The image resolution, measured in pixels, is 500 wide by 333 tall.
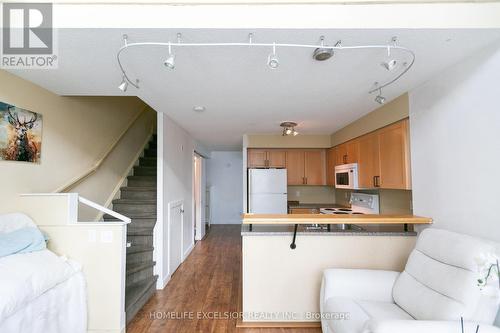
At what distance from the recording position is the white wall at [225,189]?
7691 mm

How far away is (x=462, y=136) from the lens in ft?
6.46

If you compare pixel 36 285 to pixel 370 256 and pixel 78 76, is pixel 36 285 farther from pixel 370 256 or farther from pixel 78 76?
pixel 370 256

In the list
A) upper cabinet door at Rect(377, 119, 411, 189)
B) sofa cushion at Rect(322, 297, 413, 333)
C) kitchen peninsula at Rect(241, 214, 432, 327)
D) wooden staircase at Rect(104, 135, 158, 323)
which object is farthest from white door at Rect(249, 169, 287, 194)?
sofa cushion at Rect(322, 297, 413, 333)

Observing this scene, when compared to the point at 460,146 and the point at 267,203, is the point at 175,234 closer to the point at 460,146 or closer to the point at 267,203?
the point at 267,203

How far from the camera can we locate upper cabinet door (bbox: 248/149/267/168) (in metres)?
5.16

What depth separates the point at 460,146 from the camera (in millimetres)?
1986

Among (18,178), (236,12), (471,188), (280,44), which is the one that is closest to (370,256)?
(471,188)

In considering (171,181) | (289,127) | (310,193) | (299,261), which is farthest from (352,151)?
(171,181)

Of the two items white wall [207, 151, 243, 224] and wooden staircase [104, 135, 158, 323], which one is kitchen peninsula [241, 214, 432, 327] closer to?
wooden staircase [104, 135, 158, 323]

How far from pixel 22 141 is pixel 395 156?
3775mm

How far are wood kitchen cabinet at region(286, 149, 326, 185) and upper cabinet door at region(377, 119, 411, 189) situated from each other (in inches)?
79.3

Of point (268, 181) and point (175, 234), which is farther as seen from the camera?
point (268, 181)

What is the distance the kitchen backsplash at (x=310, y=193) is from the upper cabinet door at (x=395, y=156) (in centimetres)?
237

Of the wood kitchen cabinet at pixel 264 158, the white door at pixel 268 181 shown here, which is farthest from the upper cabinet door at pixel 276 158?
the white door at pixel 268 181
